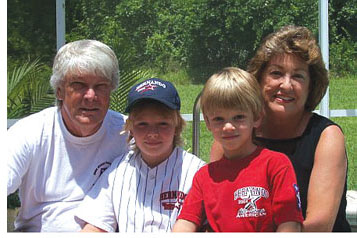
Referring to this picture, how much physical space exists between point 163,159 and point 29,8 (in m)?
4.38

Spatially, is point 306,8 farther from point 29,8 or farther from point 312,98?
point 312,98

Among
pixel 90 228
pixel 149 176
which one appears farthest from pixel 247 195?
pixel 90 228

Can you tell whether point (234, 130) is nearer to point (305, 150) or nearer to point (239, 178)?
point (239, 178)

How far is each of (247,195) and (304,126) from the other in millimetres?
586

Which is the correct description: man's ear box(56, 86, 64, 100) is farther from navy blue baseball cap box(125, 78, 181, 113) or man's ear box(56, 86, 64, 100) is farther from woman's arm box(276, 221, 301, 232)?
woman's arm box(276, 221, 301, 232)

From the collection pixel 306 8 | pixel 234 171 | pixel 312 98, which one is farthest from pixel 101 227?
pixel 306 8

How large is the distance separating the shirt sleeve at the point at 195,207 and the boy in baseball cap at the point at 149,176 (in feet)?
0.49

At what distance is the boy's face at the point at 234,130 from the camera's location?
237cm

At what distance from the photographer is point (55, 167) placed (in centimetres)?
283

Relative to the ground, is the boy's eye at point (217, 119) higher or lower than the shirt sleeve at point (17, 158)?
higher

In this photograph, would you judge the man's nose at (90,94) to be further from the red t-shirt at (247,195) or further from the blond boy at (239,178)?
the red t-shirt at (247,195)

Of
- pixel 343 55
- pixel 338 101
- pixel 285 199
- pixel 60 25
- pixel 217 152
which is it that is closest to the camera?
pixel 285 199

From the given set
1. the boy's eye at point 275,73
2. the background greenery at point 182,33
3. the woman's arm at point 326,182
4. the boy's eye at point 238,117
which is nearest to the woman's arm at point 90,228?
the boy's eye at point 238,117

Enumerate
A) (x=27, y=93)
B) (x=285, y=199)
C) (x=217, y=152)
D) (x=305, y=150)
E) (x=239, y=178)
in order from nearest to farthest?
(x=285, y=199)
(x=239, y=178)
(x=305, y=150)
(x=217, y=152)
(x=27, y=93)
